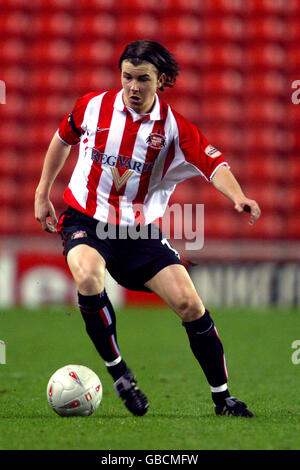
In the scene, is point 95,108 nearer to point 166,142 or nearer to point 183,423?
point 166,142

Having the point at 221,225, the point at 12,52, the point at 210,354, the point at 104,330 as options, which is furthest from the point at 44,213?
the point at 12,52

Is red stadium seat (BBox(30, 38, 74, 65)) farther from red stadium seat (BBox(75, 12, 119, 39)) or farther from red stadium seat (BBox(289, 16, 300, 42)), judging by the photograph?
red stadium seat (BBox(289, 16, 300, 42))

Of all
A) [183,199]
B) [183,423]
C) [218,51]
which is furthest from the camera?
[218,51]

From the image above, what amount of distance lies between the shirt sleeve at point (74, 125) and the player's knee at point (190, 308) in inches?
38.7

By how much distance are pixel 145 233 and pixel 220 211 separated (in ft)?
27.9

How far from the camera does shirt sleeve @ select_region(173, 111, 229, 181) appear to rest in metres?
4.03

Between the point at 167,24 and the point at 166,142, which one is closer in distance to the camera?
the point at 166,142

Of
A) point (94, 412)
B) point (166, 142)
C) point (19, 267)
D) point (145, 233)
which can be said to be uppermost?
point (166, 142)

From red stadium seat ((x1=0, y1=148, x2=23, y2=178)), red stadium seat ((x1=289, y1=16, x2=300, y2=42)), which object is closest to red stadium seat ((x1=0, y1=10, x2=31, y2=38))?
red stadium seat ((x1=0, y1=148, x2=23, y2=178))

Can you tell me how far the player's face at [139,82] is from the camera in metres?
3.94

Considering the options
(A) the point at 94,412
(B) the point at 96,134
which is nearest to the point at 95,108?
(B) the point at 96,134

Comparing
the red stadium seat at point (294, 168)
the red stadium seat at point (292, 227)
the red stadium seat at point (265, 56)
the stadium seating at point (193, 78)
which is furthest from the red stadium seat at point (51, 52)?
the red stadium seat at point (292, 227)

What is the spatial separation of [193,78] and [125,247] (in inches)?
370

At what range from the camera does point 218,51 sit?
1306cm
